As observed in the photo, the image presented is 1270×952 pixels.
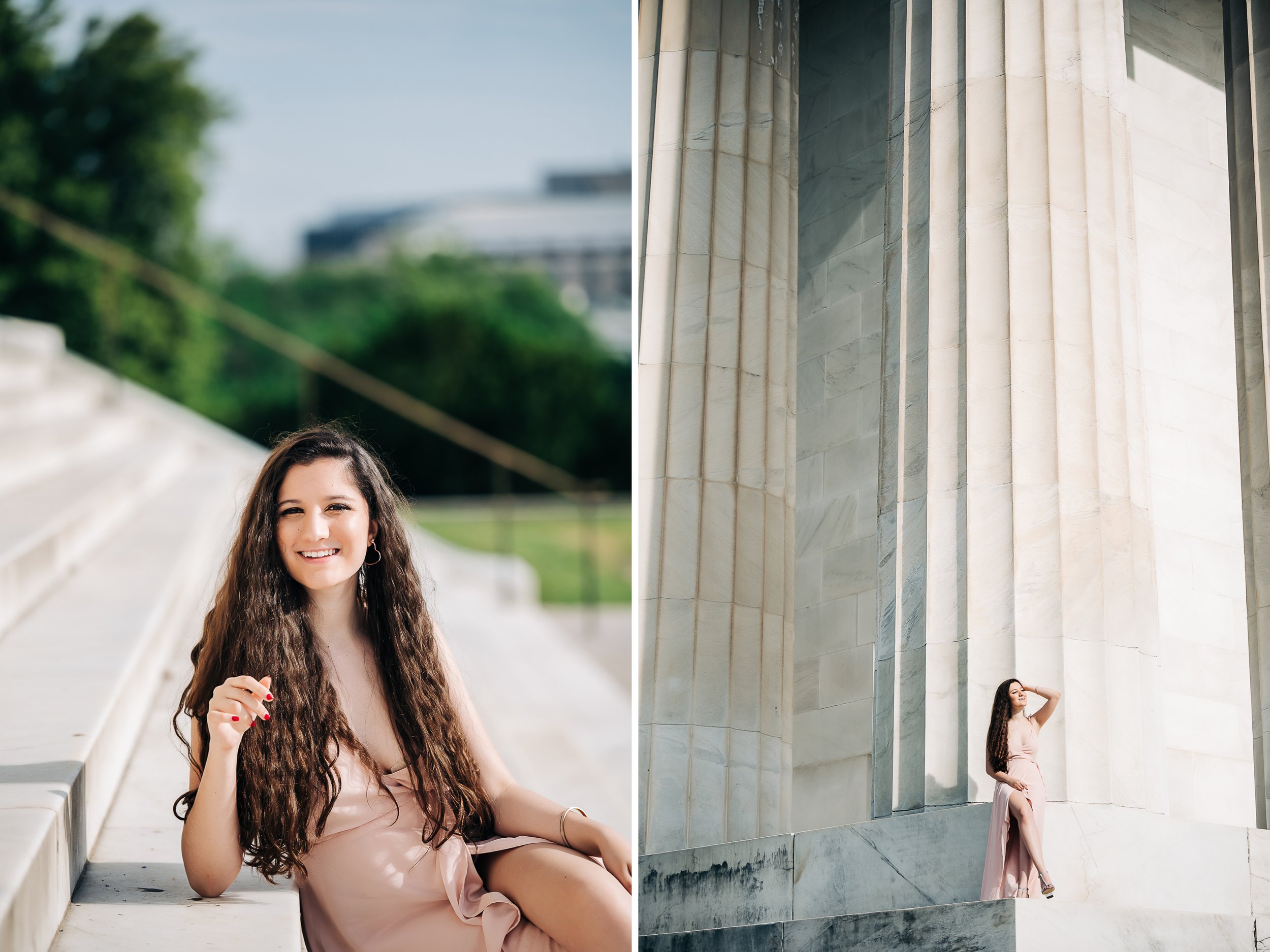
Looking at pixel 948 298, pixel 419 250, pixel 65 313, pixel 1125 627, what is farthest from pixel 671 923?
pixel 419 250

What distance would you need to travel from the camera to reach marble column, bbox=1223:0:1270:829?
1098 centimetres

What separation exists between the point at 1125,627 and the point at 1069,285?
2454 mm

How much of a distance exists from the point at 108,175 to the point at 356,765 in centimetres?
4145

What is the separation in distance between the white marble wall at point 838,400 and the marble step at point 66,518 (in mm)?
6345

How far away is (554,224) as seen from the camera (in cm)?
10006

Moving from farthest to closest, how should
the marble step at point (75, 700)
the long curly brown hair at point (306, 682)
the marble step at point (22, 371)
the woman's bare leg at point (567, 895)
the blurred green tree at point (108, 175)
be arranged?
the blurred green tree at point (108, 175)
the marble step at point (22, 371)
the long curly brown hair at point (306, 682)
the woman's bare leg at point (567, 895)
the marble step at point (75, 700)

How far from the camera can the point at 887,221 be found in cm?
975

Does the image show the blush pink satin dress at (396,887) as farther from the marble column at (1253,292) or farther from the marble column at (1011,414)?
the marble column at (1253,292)

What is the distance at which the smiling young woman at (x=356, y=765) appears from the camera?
Answer: 3.94m

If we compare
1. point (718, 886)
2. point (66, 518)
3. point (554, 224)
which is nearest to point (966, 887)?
point (718, 886)

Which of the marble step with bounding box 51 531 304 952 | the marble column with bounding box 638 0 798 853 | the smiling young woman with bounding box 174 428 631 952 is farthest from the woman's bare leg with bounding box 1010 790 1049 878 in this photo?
the marble step with bounding box 51 531 304 952

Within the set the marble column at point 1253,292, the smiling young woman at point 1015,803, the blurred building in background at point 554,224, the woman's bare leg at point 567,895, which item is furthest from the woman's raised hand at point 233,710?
the blurred building in background at point 554,224

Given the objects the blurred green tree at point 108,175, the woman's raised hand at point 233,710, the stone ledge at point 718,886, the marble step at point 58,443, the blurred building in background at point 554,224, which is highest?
the blurred building in background at point 554,224

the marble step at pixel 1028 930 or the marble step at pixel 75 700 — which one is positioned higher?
the marble step at pixel 75 700
